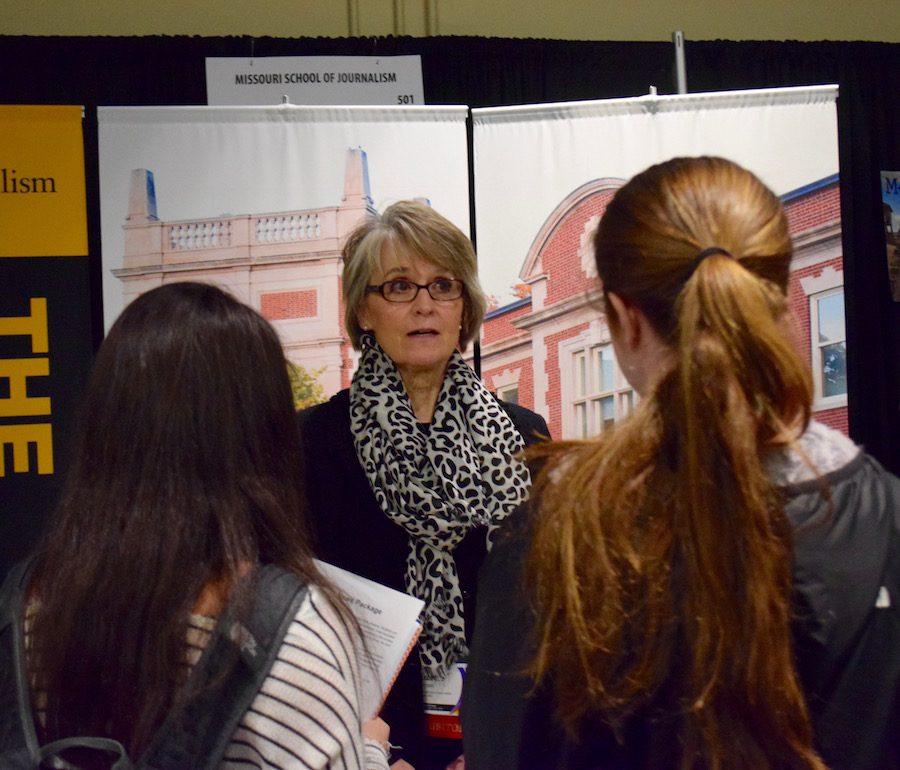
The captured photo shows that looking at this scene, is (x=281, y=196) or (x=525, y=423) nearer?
(x=525, y=423)

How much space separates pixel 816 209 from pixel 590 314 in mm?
824

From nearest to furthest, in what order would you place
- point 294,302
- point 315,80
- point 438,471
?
point 438,471 < point 294,302 < point 315,80

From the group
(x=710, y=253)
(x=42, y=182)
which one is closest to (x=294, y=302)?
(x=42, y=182)

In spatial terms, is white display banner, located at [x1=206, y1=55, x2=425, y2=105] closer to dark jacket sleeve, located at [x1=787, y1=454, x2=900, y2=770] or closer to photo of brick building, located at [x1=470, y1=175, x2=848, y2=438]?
photo of brick building, located at [x1=470, y1=175, x2=848, y2=438]

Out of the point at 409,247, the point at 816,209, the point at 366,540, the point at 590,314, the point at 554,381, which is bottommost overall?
the point at 366,540

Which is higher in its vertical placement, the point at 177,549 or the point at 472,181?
the point at 472,181

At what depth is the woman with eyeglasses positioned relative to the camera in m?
A: 2.25

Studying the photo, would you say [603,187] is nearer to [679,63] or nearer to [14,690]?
[679,63]

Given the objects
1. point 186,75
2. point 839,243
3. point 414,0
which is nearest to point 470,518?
point 839,243

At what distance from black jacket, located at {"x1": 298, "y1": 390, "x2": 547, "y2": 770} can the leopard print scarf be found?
32mm

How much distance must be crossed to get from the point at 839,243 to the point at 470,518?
169 centimetres

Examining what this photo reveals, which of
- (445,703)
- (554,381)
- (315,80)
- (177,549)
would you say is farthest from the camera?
(315,80)

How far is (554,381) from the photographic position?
326 centimetres

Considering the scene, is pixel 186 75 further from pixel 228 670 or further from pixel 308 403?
pixel 228 670
